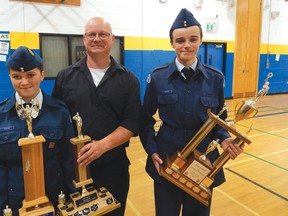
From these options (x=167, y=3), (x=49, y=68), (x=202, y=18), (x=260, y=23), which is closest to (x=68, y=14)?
(x=49, y=68)

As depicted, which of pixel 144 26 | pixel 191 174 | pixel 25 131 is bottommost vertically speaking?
pixel 191 174

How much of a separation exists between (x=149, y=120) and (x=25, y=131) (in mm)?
799

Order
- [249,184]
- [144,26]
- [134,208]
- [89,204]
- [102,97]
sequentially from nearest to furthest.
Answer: [89,204]
[102,97]
[134,208]
[249,184]
[144,26]

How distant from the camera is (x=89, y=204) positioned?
1352mm

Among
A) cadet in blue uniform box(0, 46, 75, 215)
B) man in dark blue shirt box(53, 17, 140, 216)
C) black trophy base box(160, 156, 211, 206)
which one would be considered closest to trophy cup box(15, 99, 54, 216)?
cadet in blue uniform box(0, 46, 75, 215)

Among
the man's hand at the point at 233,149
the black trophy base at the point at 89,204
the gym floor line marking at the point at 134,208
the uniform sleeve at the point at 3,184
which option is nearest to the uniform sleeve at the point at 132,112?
the black trophy base at the point at 89,204

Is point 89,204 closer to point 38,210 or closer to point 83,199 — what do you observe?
point 83,199

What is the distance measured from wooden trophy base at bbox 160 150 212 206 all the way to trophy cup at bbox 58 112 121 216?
12.6 inches

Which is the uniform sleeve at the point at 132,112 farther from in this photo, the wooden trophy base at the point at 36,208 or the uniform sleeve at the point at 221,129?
the wooden trophy base at the point at 36,208

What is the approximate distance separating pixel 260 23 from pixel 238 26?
3.64 ft

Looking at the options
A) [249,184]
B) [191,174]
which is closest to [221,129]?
[191,174]

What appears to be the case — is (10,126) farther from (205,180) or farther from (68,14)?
(68,14)

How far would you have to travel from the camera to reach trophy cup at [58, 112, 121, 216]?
132 centimetres

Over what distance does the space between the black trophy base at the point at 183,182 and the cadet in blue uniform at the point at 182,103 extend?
0.38 feet
